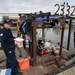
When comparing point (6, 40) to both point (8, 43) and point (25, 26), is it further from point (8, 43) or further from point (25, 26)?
point (25, 26)

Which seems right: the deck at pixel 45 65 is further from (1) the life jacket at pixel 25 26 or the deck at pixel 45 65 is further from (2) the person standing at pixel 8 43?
(1) the life jacket at pixel 25 26

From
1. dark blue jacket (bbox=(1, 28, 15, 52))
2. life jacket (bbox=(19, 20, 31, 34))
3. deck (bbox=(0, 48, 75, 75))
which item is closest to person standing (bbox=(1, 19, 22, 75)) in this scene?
dark blue jacket (bbox=(1, 28, 15, 52))

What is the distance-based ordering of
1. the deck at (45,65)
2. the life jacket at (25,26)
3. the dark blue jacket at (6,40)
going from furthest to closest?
1. the life jacket at (25,26)
2. the deck at (45,65)
3. the dark blue jacket at (6,40)

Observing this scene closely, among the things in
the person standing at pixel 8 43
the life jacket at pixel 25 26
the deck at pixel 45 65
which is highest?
the life jacket at pixel 25 26

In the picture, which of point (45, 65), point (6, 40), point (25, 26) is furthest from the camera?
point (45, 65)

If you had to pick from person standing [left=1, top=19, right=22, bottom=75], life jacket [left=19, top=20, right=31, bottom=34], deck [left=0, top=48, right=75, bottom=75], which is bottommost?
deck [left=0, top=48, right=75, bottom=75]

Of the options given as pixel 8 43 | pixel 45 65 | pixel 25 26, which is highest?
pixel 25 26

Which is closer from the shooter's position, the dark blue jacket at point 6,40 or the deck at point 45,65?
the dark blue jacket at point 6,40

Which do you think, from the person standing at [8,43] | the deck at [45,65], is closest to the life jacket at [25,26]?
the person standing at [8,43]

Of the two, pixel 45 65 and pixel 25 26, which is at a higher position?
pixel 25 26

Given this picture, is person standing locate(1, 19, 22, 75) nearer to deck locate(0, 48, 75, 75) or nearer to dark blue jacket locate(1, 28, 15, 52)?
dark blue jacket locate(1, 28, 15, 52)

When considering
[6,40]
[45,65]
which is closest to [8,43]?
[6,40]

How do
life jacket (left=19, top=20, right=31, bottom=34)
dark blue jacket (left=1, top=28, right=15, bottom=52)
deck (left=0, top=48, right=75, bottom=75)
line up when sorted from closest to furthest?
dark blue jacket (left=1, top=28, right=15, bottom=52), deck (left=0, top=48, right=75, bottom=75), life jacket (left=19, top=20, right=31, bottom=34)

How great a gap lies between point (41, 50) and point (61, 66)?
0.83 m
